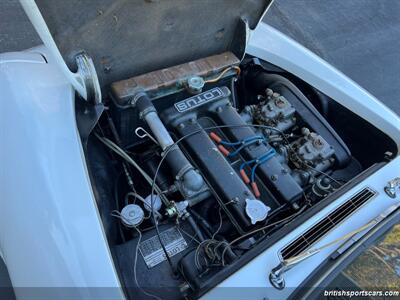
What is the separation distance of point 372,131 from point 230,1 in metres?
1.09

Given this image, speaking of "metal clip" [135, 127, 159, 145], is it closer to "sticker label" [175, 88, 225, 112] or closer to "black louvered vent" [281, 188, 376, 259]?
"sticker label" [175, 88, 225, 112]

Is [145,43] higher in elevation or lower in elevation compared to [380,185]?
higher

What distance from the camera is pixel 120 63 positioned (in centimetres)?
181

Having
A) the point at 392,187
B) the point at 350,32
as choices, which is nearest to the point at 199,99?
the point at 392,187

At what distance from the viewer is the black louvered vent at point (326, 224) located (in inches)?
61.8

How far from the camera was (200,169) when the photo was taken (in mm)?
1807

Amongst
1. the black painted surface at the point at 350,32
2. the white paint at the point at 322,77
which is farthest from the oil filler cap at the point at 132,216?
the black painted surface at the point at 350,32

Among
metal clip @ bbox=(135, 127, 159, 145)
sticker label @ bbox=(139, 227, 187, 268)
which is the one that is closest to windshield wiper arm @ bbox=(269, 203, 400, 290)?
sticker label @ bbox=(139, 227, 187, 268)

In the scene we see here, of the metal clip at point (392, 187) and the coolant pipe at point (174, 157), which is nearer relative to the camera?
the coolant pipe at point (174, 157)

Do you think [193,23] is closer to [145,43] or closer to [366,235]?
[145,43]

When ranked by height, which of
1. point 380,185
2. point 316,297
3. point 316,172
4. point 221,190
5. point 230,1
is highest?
point 230,1

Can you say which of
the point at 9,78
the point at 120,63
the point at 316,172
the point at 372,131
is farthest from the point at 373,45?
the point at 9,78

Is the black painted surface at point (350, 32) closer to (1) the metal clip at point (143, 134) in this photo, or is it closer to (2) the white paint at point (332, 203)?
(2) the white paint at point (332, 203)

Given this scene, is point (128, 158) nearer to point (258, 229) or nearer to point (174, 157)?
point (174, 157)
